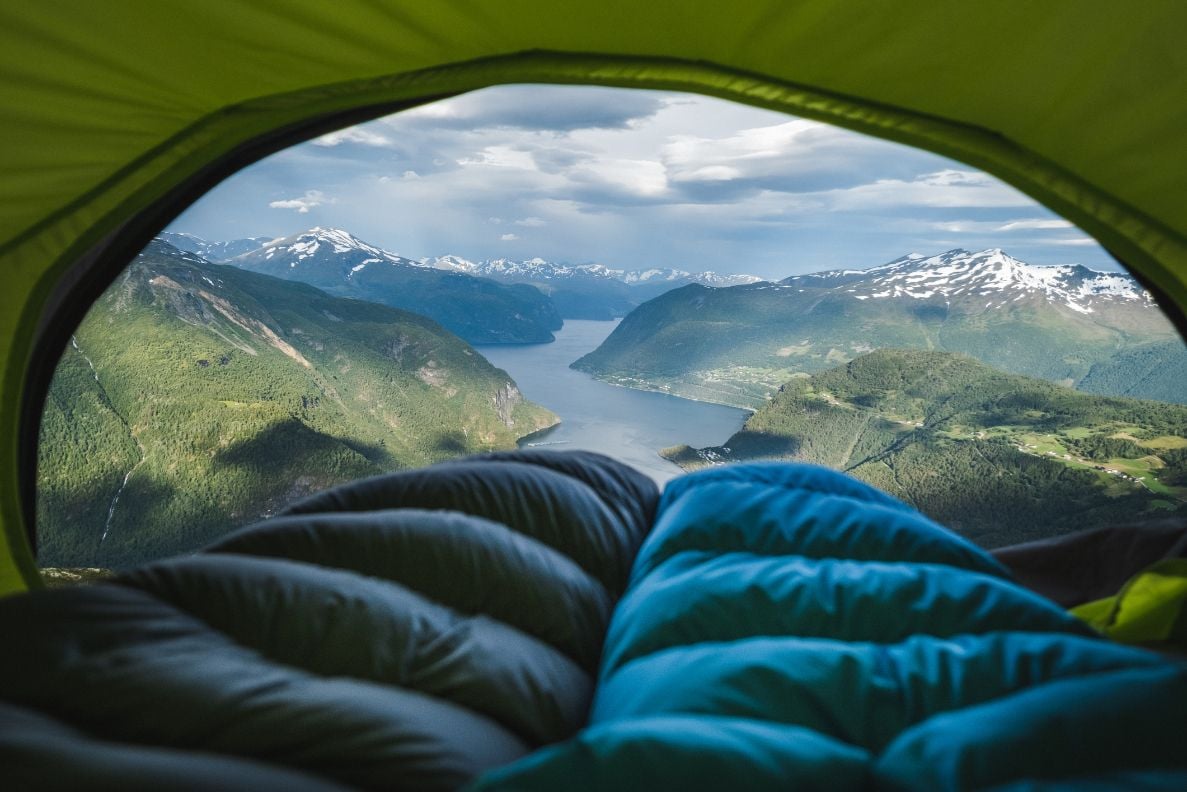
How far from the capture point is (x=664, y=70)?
1.15 meters

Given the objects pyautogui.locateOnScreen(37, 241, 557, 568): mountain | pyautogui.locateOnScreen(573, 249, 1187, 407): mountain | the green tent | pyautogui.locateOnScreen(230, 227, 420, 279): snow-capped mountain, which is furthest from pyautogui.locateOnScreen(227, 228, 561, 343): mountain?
the green tent

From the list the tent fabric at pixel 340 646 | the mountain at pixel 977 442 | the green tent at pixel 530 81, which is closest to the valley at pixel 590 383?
the mountain at pixel 977 442

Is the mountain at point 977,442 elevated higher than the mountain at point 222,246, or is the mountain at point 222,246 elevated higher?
the mountain at point 222,246

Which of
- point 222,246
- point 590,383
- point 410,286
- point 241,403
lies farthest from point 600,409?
point 222,246

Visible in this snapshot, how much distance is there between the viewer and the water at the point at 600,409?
262 cm

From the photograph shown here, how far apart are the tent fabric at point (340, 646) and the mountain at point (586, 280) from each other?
7.63 feet

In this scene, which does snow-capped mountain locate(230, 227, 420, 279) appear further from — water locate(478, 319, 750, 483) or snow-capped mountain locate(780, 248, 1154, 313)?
snow-capped mountain locate(780, 248, 1154, 313)

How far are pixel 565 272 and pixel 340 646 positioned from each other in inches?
122

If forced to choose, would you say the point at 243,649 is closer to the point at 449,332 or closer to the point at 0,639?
the point at 0,639

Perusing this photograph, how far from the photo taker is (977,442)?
2422 millimetres

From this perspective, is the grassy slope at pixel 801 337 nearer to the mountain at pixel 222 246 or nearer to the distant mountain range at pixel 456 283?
the distant mountain range at pixel 456 283

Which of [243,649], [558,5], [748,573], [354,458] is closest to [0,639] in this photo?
[243,649]

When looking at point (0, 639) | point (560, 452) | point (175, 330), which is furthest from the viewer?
point (175, 330)

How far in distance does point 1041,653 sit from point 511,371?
265 cm
